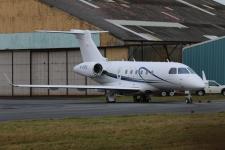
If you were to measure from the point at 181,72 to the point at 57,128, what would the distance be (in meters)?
23.6

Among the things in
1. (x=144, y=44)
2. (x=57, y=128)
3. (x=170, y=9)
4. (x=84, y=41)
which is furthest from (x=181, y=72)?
(x=170, y=9)

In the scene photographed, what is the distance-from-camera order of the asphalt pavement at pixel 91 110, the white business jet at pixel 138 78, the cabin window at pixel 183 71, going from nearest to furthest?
the asphalt pavement at pixel 91 110 < the white business jet at pixel 138 78 < the cabin window at pixel 183 71

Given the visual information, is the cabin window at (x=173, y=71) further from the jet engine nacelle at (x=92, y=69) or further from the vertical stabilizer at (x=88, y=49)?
the vertical stabilizer at (x=88, y=49)

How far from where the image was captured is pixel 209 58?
60.8 metres

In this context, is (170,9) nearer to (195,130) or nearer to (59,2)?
(59,2)

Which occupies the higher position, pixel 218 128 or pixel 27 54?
pixel 27 54

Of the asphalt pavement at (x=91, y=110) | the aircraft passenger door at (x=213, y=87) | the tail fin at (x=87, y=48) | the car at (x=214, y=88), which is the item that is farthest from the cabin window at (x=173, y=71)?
the aircraft passenger door at (x=213, y=87)

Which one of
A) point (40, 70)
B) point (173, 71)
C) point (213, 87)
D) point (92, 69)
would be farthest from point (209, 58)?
point (173, 71)

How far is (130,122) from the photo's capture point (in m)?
22.6

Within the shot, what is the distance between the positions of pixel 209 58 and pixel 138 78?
674 inches

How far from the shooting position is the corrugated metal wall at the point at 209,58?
59.8 m

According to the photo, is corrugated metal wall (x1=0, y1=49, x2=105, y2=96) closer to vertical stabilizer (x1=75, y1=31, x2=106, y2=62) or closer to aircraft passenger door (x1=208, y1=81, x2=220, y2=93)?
aircraft passenger door (x1=208, y1=81, x2=220, y2=93)

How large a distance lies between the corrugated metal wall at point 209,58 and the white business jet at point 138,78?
14.3 meters

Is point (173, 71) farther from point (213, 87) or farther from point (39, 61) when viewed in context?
point (39, 61)
